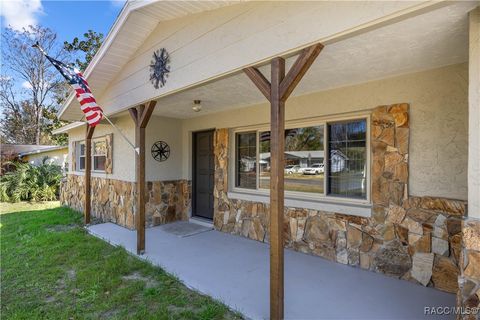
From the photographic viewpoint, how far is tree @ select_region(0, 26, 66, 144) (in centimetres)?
1986

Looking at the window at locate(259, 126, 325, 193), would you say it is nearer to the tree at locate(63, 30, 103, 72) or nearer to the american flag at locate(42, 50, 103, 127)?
the american flag at locate(42, 50, 103, 127)

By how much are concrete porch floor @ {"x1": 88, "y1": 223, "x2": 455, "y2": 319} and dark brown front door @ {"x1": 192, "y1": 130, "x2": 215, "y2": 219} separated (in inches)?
62.9

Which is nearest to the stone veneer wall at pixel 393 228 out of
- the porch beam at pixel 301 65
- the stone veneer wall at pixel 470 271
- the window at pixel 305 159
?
the window at pixel 305 159

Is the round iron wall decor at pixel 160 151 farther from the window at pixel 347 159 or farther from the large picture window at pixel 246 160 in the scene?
the window at pixel 347 159

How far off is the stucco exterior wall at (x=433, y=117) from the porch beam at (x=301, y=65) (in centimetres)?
177

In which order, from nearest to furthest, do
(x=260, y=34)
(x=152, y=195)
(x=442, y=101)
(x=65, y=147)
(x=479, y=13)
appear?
1. (x=479, y=13)
2. (x=260, y=34)
3. (x=442, y=101)
4. (x=152, y=195)
5. (x=65, y=147)

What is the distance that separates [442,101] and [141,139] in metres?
4.38

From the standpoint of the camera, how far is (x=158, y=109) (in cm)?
583

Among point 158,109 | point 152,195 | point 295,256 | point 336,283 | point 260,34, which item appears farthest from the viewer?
point 152,195

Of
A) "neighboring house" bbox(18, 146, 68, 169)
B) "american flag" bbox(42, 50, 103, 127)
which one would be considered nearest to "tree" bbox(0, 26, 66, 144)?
"neighboring house" bbox(18, 146, 68, 169)

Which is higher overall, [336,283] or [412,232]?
[412,232]

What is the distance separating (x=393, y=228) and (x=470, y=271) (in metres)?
1.70

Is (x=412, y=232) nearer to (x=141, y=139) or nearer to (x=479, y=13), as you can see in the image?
(x=479, y=13)

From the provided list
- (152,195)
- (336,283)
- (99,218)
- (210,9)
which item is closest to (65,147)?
(99,218)
